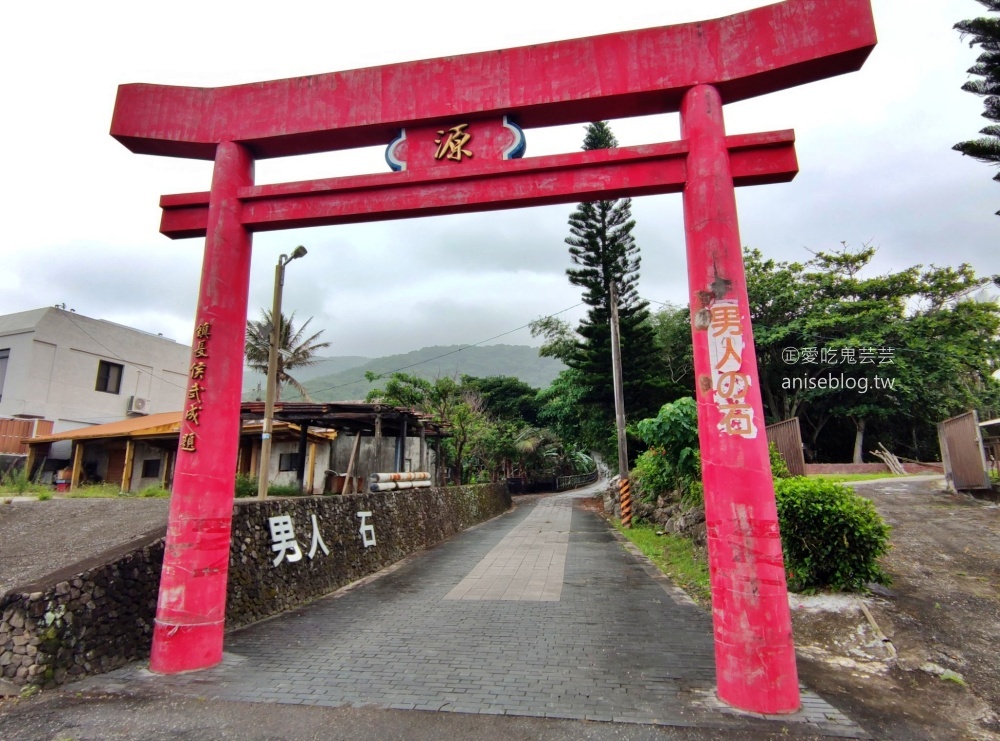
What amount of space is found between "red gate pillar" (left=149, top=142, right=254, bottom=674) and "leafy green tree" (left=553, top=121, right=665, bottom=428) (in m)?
16.4

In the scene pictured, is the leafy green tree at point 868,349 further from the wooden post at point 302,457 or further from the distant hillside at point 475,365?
the distant hillside at point 475,365

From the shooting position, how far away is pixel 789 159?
13.5ft

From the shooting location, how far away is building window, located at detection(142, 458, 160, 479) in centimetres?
1606

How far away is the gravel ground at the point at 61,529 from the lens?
6328mm

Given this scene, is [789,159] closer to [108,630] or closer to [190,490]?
[190,490]

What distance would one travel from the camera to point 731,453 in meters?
3.73

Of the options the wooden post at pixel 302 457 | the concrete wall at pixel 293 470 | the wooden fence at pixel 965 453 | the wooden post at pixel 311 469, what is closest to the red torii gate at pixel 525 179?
the wooden fence at pixel 965 453

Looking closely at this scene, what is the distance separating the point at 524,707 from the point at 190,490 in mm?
3031

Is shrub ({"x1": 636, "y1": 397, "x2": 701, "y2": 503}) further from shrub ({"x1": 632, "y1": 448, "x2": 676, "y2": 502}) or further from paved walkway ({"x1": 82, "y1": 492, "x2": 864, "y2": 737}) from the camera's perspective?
paved walkway ({"x1": 82, "y1": 492, "x2": 864, "y2": 737})

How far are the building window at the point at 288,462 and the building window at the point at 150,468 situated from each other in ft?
11.4

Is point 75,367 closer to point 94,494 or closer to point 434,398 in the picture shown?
point 94,494

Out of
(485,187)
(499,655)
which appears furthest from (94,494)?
(485,187)

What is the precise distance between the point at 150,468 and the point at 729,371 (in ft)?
56.7

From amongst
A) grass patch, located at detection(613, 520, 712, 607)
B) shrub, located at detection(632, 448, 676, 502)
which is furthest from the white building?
grass patch, located at detection(613, 520, 712, 607)
